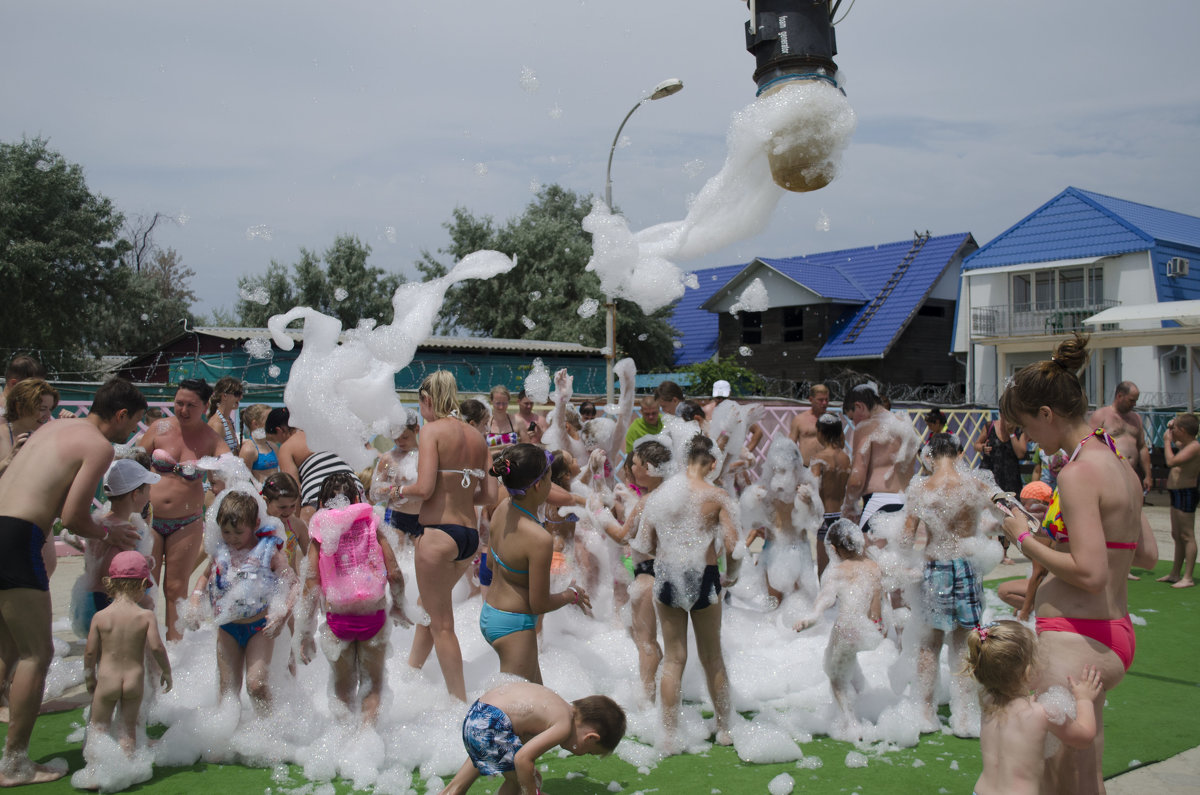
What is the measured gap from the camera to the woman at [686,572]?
13.9ft

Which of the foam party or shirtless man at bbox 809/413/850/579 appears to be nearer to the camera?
the foam party

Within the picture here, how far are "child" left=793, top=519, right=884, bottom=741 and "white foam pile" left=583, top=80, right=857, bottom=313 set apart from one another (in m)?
2.01

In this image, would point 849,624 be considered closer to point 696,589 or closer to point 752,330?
point 696,589

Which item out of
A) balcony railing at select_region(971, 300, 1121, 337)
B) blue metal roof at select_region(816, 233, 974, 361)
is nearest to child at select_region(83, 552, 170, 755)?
balcony railing at select_region(971, 300, 1121, 337)

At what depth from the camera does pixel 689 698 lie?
16.8 feet

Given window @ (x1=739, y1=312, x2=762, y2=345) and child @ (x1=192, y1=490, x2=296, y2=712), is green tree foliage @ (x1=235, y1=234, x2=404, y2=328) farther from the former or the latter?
child @ (x1=192, y1=490, x2=296, y2=712)

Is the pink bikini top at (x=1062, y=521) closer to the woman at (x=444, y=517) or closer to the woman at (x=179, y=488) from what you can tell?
the woman at (x=444, y=517)

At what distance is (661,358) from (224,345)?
1348 centimetres

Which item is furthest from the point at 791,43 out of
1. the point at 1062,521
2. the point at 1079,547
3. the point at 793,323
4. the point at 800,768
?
the point at 793,323

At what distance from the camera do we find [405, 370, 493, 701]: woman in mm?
4574

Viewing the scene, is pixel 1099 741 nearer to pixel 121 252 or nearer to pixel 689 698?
pixel 689 698

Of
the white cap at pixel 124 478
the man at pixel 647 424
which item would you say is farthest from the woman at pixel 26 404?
the man at pixel 647 424

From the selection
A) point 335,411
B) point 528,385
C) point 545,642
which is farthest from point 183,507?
point 528,385

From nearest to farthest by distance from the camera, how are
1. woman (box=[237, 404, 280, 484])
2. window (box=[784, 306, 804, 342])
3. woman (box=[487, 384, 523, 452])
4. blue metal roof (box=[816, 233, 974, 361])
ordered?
1. woman (box=[237, 404, 280, 484])
2. woman (box=[487, 384, 523, 452])
3. blue metal roof (box=[816, 233, 974, 361])
4. window (box=[784, 306, 804, 342])
